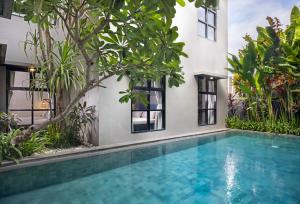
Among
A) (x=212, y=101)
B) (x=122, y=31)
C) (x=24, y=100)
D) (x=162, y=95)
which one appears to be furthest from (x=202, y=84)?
(x=122, y=31)

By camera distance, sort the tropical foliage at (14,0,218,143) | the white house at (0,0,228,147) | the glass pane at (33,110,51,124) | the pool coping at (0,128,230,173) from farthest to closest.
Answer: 1. the glass pane at (33,110,51,124)
2. the white house at (0,0,228,147)
3. the pool coping at (0,128,230,173)
4. the tropical foliage at (14,0,218,143)

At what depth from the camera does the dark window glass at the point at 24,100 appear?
7.83m

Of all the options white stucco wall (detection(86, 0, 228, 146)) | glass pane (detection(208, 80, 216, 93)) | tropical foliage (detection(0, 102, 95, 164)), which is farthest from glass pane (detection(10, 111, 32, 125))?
glass pane (detection(208, 80, 216, 93))

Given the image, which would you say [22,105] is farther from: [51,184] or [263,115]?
[263,115]

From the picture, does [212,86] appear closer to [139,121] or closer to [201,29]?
[201,29]

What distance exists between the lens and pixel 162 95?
31.1 feet

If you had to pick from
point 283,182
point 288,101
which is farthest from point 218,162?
point 288,101

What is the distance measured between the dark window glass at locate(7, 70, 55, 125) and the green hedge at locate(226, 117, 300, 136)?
10098 mm

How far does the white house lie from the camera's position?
7527mm

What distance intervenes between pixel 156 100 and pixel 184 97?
160cm

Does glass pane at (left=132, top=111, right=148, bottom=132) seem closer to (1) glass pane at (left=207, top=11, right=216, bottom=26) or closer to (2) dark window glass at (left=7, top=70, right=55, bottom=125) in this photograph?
(2) dark window glass at (left=7, top=70, right=55, bottom=125)

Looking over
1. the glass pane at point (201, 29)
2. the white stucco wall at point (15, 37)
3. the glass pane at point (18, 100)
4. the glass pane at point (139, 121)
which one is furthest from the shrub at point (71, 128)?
the glass pane at point (201, 29)

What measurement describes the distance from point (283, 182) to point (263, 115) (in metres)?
8.43

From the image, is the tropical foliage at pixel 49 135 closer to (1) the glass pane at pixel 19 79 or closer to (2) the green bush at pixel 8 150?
(2) the green bush at pixel 8 150
